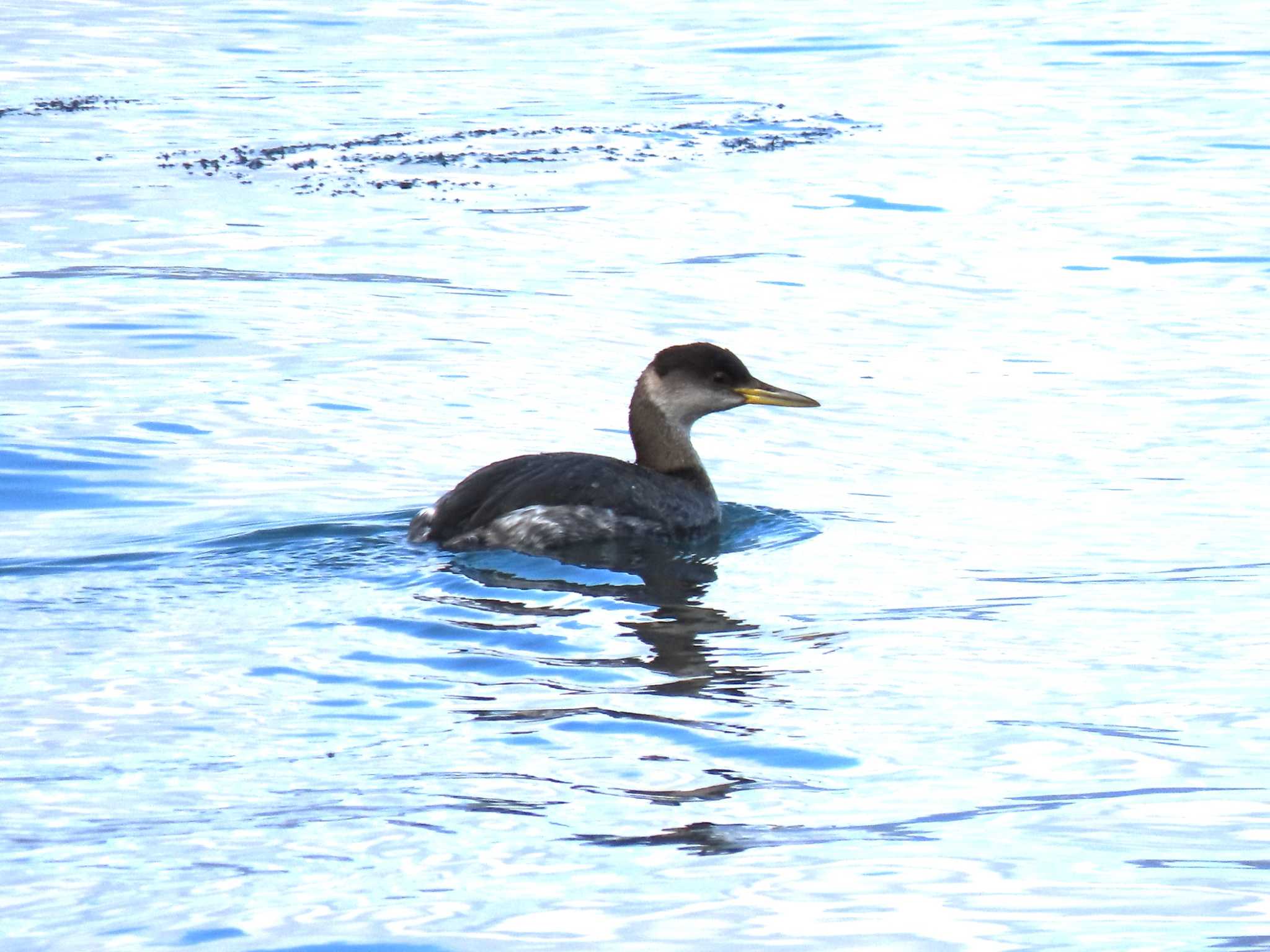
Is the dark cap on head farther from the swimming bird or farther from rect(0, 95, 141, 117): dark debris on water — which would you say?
rect(0, 95, 141, 117): dark debris on water

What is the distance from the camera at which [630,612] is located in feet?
29.2

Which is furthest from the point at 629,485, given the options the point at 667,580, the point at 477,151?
the point at 477,151

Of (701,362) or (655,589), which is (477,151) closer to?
(701,362)

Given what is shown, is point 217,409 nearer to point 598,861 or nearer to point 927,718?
point 927,718

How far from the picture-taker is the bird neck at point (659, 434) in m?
11.1

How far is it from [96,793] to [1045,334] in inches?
373

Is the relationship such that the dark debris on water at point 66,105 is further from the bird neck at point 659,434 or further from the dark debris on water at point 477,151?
the bird neck at point 659,434

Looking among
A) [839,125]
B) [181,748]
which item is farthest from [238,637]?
[839,125]

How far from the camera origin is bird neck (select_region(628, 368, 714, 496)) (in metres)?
11.1

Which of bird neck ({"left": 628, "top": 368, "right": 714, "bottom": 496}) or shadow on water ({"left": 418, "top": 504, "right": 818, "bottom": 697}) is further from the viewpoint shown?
bird neck ({"left": 628, "top": 368, "right": 714, "bottom": 496})

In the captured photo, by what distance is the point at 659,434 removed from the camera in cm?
1114

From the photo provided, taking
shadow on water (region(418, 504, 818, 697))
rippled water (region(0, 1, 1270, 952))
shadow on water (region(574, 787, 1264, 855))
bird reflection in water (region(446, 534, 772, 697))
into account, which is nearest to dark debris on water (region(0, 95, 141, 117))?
rippled water (region(0, 1, 1270, 952))

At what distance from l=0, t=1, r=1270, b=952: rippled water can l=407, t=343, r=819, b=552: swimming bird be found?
224mm

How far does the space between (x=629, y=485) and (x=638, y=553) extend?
38 cm
